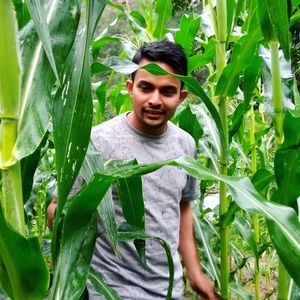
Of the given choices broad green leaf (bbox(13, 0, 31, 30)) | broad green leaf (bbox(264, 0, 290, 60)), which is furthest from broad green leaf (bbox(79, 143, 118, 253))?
broad green leaf (bbox(264, 0, 290, 60))

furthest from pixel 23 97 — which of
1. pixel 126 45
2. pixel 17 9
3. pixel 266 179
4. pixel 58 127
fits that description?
pixel 126 45

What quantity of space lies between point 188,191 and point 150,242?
212 millimetres

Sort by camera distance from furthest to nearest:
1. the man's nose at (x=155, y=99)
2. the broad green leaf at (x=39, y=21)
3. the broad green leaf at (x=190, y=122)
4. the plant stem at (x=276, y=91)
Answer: the broad green leaf at (x=190, y=122) < the man's nose at (x=155, y=99) < the plant stem at (x=276, y=91) < the broad green leaf at (x=39, y=21)

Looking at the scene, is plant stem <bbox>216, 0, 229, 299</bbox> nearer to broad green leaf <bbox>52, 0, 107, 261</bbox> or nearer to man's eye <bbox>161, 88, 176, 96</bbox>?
man's eye <bbox>161, 88, 176, 96</bbox>

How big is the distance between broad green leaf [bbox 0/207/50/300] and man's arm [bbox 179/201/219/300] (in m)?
0.72

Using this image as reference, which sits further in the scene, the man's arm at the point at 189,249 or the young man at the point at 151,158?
the man's arm at the point at 189,249

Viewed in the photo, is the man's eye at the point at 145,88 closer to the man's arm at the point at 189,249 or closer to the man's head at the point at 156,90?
the man's head at the point at 156,90

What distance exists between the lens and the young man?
3.78 feet

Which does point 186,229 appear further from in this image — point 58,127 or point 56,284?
point 58,127

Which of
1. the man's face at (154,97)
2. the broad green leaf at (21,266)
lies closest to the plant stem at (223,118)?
the man's face at (154,97)

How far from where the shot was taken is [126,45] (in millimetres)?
1786

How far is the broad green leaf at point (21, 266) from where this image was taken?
0.62 meters

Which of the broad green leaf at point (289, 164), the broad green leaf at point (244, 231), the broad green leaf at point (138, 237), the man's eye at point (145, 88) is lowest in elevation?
the broad green leaf at point (244, 231)

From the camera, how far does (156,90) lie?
1141 millimetres
